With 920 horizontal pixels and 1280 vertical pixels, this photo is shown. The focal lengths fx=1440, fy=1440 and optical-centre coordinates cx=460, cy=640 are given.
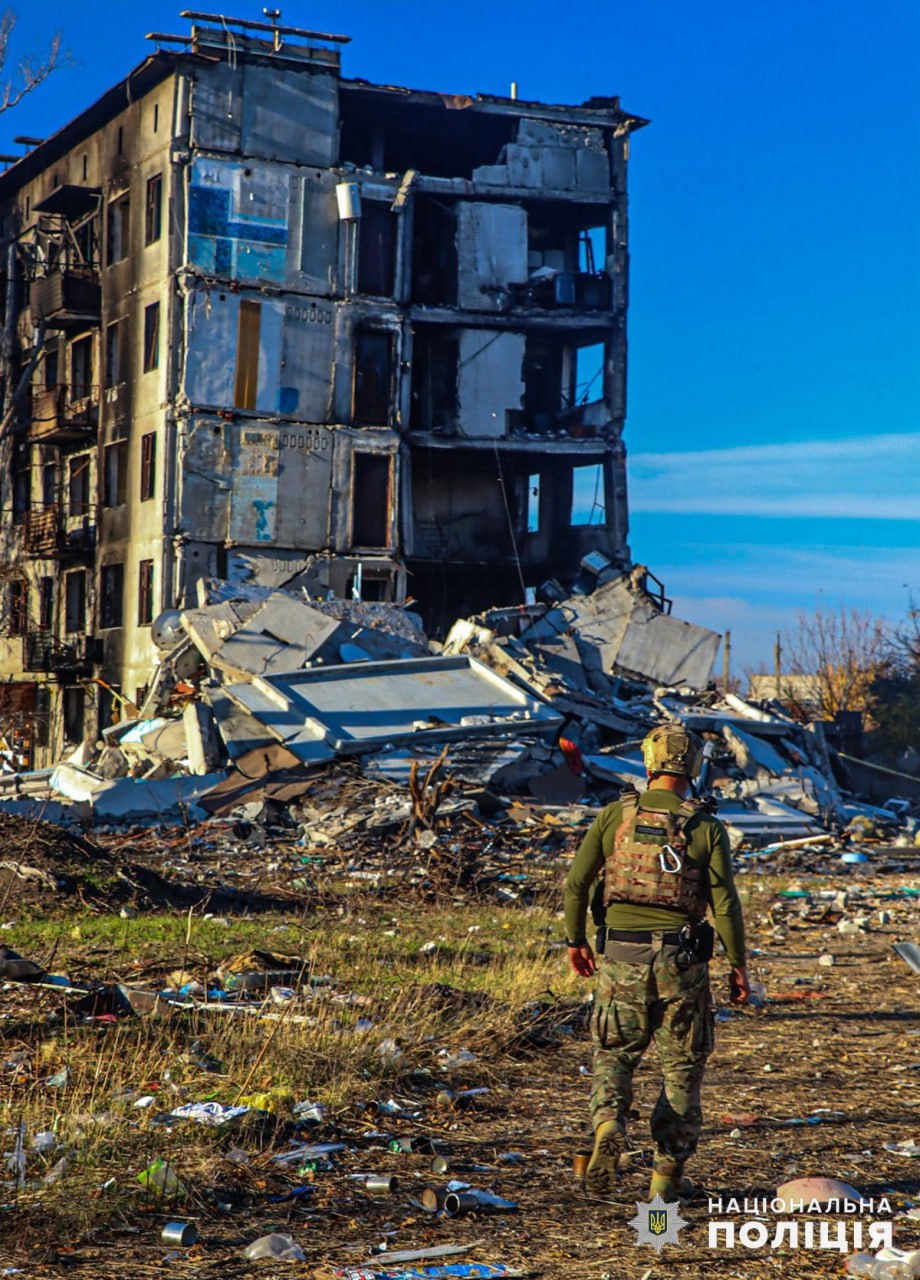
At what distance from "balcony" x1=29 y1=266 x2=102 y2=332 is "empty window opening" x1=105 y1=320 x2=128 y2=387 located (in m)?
0.73

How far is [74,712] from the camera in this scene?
3400 cm

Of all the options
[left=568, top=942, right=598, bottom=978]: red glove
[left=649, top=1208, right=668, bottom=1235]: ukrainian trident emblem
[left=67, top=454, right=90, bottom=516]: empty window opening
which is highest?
[left=67, top=454, right=90, bottom=516]: empty window opening

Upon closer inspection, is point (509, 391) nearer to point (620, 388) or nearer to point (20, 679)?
point (620, 388)

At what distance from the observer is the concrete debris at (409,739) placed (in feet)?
57.6

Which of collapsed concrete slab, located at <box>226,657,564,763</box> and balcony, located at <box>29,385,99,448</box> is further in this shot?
balcony, located at <box>29,385,99,448</box>

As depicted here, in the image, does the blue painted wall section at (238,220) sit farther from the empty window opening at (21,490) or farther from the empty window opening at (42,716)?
the empty window opening at (42,716)

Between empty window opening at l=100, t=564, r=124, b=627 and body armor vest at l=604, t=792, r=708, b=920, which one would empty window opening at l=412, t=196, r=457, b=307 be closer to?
empty window opening at l=100, t=564, r=124, b=627

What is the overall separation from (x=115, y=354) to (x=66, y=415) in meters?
2.50

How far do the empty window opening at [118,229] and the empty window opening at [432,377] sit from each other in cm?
688

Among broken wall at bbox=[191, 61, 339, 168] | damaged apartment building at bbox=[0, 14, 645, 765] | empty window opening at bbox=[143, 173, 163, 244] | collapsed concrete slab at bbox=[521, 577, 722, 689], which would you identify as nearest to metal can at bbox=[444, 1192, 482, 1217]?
collapsed concrete slab at bbox=[521, 577, 722, 689]

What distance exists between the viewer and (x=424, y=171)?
111ft

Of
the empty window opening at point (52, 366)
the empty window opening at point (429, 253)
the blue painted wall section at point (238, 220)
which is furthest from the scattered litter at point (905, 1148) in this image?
the empty window opening at point (52, 366)

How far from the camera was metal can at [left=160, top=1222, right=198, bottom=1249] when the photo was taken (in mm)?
4305

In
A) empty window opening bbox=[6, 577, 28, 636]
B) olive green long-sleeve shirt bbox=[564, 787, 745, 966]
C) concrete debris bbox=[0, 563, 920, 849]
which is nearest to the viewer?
olive green long-sleeve shirt bbox=[564, 787, 745, 966]
